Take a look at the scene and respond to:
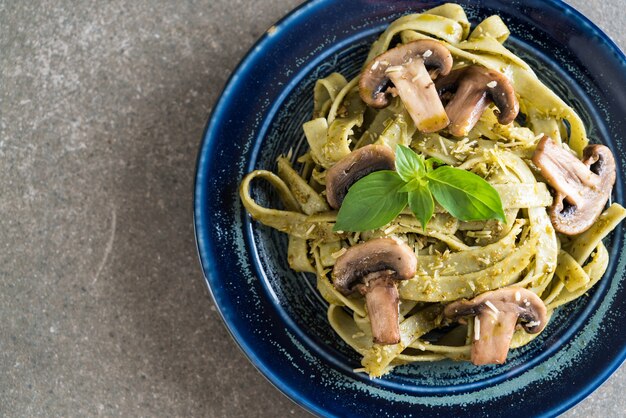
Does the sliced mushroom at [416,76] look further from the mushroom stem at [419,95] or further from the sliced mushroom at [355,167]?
the sliced mushroom at [355,167]

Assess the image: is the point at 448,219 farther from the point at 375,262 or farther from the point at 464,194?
the point at 375,262

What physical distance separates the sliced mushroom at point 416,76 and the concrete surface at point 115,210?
2.85ft

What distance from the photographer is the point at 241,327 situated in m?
2.86

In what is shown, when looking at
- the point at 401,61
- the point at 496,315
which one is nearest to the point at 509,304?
the point at 496,315

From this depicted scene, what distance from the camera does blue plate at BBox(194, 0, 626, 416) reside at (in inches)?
113

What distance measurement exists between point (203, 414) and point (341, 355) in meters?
0.82

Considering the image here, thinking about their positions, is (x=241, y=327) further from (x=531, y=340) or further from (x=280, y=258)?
(x=531, y=340)

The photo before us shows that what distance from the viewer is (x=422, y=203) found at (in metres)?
2.51

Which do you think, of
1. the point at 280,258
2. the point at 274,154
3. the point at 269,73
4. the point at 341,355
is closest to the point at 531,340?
the point at 341,355

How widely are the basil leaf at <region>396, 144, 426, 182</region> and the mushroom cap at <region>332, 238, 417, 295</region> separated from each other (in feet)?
0.91

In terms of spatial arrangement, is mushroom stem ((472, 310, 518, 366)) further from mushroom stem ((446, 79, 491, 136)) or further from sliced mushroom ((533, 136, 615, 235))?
mushroom stem ((446, 79, 491, 136))

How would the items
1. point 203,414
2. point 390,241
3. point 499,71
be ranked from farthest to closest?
point 203,414 < point 499,71 < point 390,241

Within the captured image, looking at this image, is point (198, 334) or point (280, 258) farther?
point (198, 334)

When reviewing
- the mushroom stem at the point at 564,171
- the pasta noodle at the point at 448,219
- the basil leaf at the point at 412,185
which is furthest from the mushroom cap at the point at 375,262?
the mushroom stem at the point at 564,171
